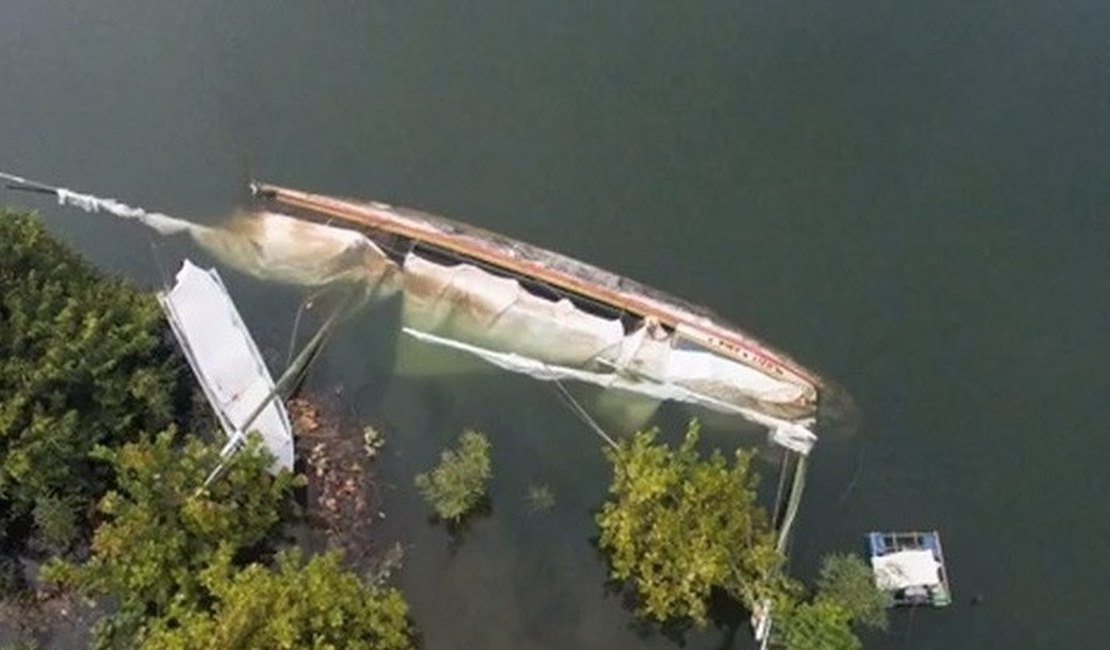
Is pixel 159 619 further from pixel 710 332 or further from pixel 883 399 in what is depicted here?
pixel 883 399

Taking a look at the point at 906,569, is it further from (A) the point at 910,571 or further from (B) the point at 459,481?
(B) the point at 459,481

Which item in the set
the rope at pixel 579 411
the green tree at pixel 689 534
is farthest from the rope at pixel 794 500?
the rope at pixel 579 411

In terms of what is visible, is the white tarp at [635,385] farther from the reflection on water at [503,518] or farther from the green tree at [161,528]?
the green tree at [161,528]

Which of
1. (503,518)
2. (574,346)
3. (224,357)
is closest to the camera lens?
(503,518)

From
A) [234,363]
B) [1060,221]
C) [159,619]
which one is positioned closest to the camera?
[159,619]

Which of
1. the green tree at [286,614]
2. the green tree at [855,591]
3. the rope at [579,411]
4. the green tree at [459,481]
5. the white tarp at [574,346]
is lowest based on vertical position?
the green tree at [286,614]

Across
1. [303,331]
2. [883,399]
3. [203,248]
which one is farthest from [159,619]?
[883,399]

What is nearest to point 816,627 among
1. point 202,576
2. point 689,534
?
point 689,534
